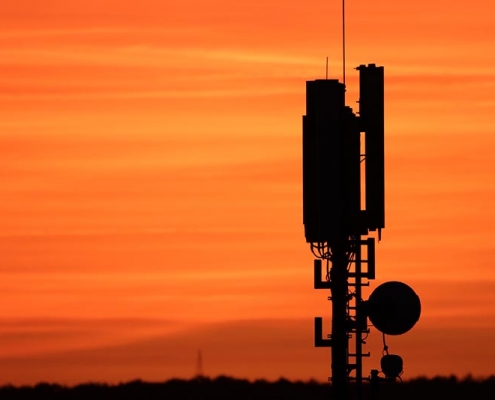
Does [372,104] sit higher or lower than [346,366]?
higher

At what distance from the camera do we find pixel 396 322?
56219 mm

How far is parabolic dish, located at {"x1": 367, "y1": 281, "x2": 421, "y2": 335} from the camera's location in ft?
184

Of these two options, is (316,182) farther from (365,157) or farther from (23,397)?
(23,397)

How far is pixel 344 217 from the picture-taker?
55531 mm

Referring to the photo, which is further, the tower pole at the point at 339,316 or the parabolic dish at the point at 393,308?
the parabolic dish at the point at 393,308

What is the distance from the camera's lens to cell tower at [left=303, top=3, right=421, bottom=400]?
182ft

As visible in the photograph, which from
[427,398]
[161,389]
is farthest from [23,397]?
[427,398]

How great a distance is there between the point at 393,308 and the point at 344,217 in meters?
2.56

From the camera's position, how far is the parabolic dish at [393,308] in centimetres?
5616

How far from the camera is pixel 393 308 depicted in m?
56.2

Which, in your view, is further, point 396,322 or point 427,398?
point 427,398

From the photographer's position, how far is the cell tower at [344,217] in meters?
55.6

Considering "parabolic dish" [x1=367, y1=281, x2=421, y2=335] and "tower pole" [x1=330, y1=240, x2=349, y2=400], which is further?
"parabolic dish" [x1=367, y1=281, x2=421, y2=335]

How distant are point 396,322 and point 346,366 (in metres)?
1.58
